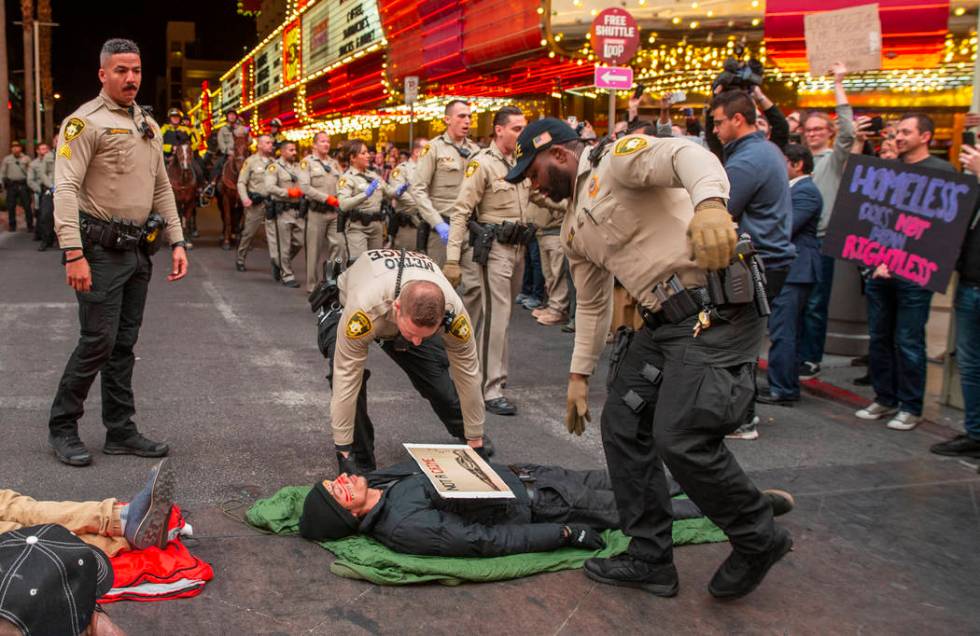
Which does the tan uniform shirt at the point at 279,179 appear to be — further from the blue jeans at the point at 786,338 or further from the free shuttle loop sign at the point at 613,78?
the blue jeans at the point at 786,338

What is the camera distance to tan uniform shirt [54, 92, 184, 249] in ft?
16.2

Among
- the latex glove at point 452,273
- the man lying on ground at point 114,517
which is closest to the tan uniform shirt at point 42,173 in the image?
the latex glove at point 452,273

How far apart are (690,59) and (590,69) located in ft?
6.81

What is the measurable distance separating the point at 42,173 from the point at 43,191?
18.1 inches

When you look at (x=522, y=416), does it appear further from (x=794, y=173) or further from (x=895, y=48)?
(x=895, y=48)

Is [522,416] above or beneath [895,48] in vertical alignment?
beneath

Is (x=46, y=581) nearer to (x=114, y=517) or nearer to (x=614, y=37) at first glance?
(x=114, y=517)

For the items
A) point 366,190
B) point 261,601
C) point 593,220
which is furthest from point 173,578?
point 366,190

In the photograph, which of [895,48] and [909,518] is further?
[895,48]

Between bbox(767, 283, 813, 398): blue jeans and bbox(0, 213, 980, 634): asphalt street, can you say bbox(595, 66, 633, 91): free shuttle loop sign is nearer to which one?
bbox(0, 213, 980, 634): asphalt street

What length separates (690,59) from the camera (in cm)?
1599

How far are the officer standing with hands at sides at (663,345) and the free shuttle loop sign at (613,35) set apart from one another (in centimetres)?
722

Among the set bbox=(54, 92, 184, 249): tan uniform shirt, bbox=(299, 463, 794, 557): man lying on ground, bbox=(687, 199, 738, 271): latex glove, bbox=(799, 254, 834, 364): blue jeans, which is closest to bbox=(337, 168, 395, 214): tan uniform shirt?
bbox=(799, 254, 834, 364): blue jeans

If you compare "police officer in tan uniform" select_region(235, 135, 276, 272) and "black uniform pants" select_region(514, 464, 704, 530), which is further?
"police officer in tan uniform" select_region(235, 135, 276, 272)
